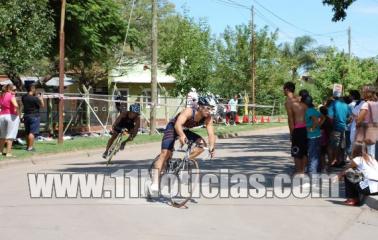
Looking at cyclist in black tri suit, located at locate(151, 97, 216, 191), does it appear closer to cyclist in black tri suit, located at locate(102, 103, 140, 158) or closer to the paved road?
the paved road

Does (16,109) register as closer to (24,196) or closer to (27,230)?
(24,196)

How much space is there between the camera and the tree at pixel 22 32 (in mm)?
19359

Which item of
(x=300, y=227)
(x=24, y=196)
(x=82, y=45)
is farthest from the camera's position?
(x=82, y=45)

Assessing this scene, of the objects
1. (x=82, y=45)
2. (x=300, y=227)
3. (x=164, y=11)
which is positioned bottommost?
(x=300, y=227)

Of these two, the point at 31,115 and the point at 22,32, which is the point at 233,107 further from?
the point at 31,115

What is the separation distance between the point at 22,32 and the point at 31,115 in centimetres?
351

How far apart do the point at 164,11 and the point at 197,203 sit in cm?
4275

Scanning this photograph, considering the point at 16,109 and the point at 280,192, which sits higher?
the point at 16,109

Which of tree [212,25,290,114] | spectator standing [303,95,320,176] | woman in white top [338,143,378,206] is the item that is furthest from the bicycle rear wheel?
tree [212,25,290,114]

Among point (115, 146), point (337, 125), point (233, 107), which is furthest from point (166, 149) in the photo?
point (233, 107)

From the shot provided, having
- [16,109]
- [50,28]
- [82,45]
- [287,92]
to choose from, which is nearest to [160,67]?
[82,45]

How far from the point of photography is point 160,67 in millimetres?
43219

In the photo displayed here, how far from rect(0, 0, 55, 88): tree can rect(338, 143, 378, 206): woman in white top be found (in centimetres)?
1251

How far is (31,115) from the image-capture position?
18062 millimetres
